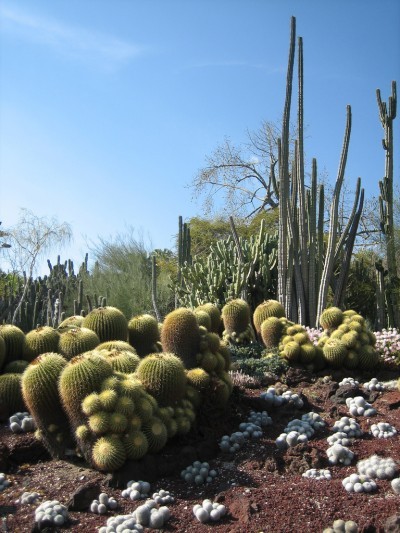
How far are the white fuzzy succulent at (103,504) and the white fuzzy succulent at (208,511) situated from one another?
0.52 meters

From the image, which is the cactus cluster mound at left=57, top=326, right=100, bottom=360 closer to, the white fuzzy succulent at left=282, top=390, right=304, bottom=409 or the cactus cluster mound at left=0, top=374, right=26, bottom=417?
the cactus cluster mound at left=0, top=374, right=26, bottom=417

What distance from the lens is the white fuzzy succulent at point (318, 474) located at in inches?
173

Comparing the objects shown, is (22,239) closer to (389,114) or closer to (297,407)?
(389,114)

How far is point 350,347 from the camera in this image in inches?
279

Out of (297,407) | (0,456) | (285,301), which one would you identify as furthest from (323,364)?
(0,456)

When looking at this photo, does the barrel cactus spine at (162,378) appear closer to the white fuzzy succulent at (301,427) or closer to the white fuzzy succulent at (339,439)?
the white fuzzy succulent at (301,427)

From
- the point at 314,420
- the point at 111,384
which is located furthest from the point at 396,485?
the point at 111,384

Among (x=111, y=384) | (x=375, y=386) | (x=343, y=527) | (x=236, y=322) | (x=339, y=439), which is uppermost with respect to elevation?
(x=236, y=322)

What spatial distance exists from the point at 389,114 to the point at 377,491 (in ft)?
29.9

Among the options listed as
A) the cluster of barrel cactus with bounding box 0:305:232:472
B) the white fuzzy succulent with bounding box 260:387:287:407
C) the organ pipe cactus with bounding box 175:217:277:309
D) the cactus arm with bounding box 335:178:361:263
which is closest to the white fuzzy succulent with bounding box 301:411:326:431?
the white fuzzy succulent with bounding box 260:387:287:407

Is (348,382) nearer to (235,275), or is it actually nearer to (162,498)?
(162,498)

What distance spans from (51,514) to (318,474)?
5.84 ft

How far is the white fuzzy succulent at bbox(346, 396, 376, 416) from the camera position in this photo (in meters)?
5.53

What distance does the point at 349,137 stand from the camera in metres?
10.6
